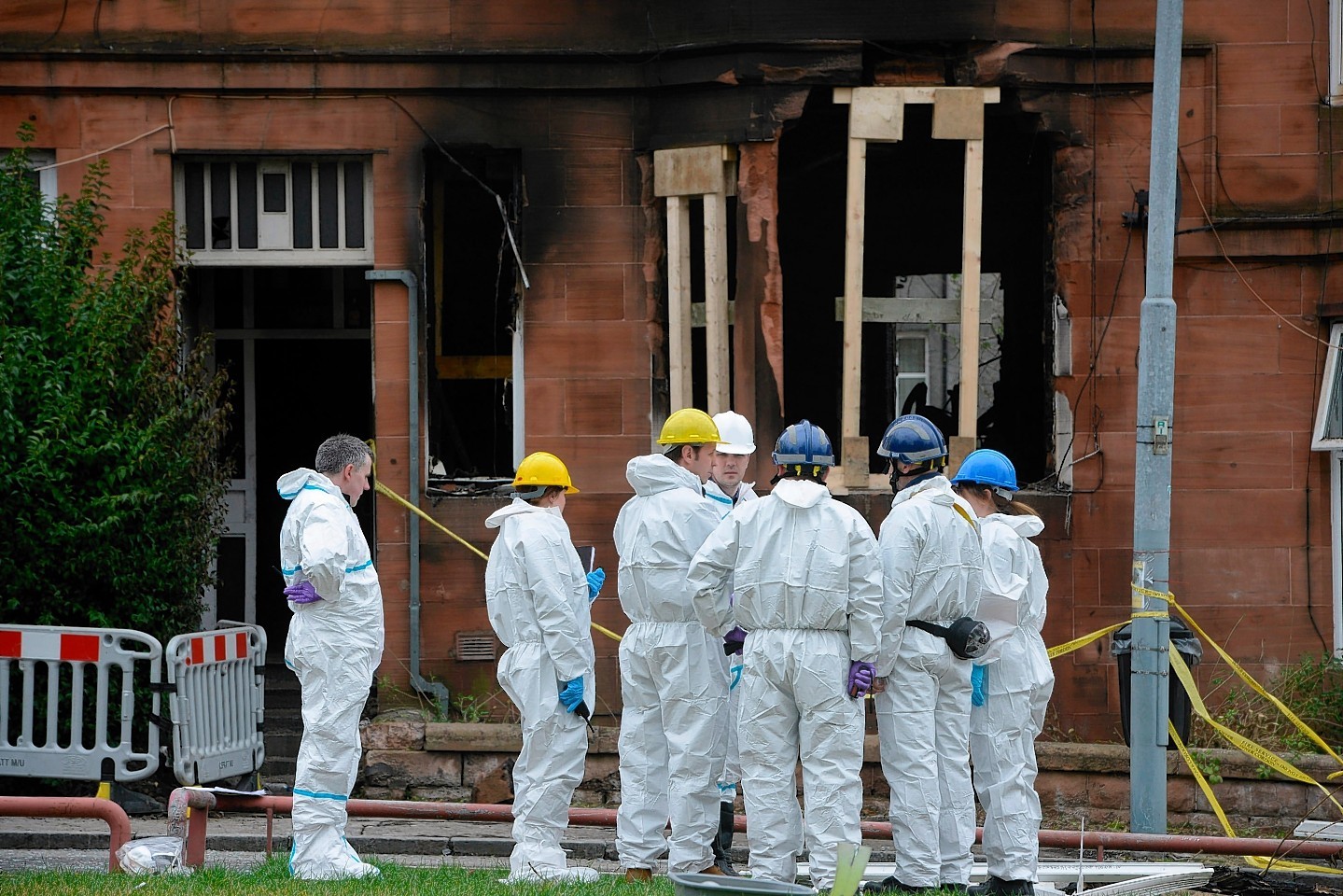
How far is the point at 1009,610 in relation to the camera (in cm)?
746

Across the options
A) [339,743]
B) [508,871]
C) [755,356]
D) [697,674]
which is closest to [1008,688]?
[697,674]

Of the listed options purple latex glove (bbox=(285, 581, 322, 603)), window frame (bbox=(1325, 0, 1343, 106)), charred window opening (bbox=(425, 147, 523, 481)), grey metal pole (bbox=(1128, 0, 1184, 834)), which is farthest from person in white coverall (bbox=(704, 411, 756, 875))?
window frame (bbox=(1325, 0, 1343, 106))

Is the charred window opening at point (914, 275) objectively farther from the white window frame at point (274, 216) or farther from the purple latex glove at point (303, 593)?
the purple latex glove at point (303, 593)

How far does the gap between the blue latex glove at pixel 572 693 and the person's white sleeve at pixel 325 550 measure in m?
1.18

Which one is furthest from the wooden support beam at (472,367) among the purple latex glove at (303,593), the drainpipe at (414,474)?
the purple latex glove at (303,593)

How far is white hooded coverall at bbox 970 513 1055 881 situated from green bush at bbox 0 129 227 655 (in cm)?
529

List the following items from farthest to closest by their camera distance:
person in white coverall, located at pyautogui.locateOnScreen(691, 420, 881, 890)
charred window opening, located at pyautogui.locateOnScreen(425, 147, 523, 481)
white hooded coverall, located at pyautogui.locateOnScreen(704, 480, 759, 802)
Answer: charred window opening, located at pyautogui.locateOnScreen(425, 147, 523, 481)
white hooded coverall, located at pyautogui.locateOnScreen(704, 480, 759, 802)
person in white coverall, located at pyautogui.locateOnScreen(691, 420, 881, 890)

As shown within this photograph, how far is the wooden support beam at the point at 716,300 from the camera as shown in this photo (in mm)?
10711

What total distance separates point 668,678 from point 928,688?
1.21 meters

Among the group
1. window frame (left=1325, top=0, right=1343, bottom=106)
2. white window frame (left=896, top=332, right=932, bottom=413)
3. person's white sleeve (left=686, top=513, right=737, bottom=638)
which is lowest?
person's white sleeve (left=686, top=513, right=737, bottom=638)

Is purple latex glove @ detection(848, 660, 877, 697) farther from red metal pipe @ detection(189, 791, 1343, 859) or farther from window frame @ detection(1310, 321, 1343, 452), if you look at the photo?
window frame @ detection(1310, 321, 1343, 452)

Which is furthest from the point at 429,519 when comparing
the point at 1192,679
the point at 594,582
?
the point at 1192,679

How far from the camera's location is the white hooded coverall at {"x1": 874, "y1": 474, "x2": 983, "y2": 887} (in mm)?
7062

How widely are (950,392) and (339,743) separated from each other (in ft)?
21.3
